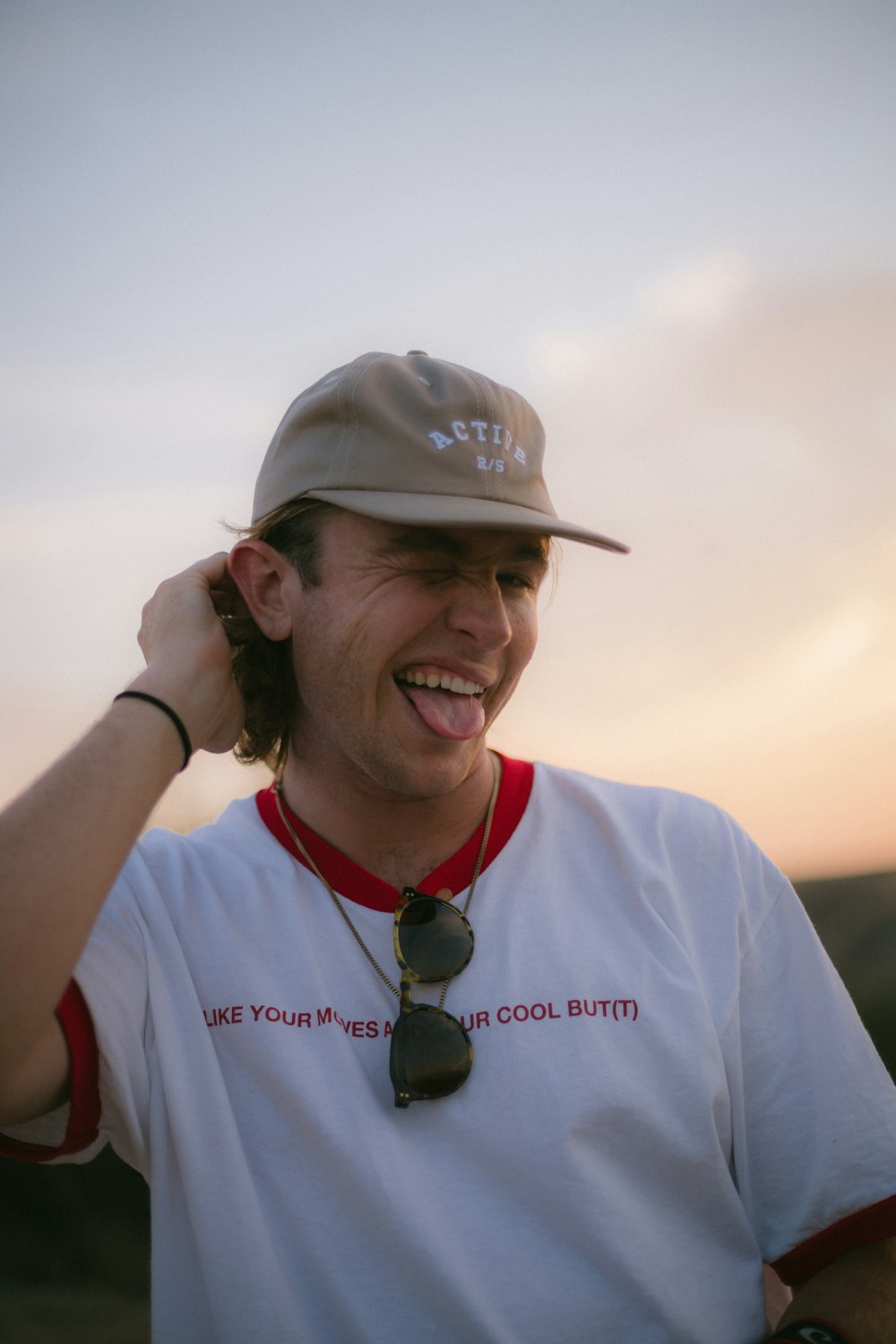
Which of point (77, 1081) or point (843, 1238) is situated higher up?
point (77, 1081)

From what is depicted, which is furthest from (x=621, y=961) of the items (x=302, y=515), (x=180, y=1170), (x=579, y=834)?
(x=302, y=515)

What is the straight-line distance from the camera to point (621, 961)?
6.06 feet

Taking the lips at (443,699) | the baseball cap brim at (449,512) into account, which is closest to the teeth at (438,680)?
the lips at (443,699)

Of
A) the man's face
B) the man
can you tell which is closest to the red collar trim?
the man

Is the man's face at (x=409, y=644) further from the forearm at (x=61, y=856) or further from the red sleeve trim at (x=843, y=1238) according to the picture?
the red sleeve trim at (x=843, y=1238)

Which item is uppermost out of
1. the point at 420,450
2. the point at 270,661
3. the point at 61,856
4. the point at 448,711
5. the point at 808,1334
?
the point at 420,450

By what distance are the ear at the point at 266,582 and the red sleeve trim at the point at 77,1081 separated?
875 mm

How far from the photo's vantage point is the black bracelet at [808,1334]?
1601mm

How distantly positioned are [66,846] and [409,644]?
2.51 feet

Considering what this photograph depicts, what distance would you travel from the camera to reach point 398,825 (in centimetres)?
204

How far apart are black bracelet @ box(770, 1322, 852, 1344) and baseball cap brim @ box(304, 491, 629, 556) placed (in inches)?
57.4

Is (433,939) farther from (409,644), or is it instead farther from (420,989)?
(409,644)

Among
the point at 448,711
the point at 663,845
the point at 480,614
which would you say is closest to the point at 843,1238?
the point at 663,845

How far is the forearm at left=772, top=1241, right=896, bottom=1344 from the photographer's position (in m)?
1.64
